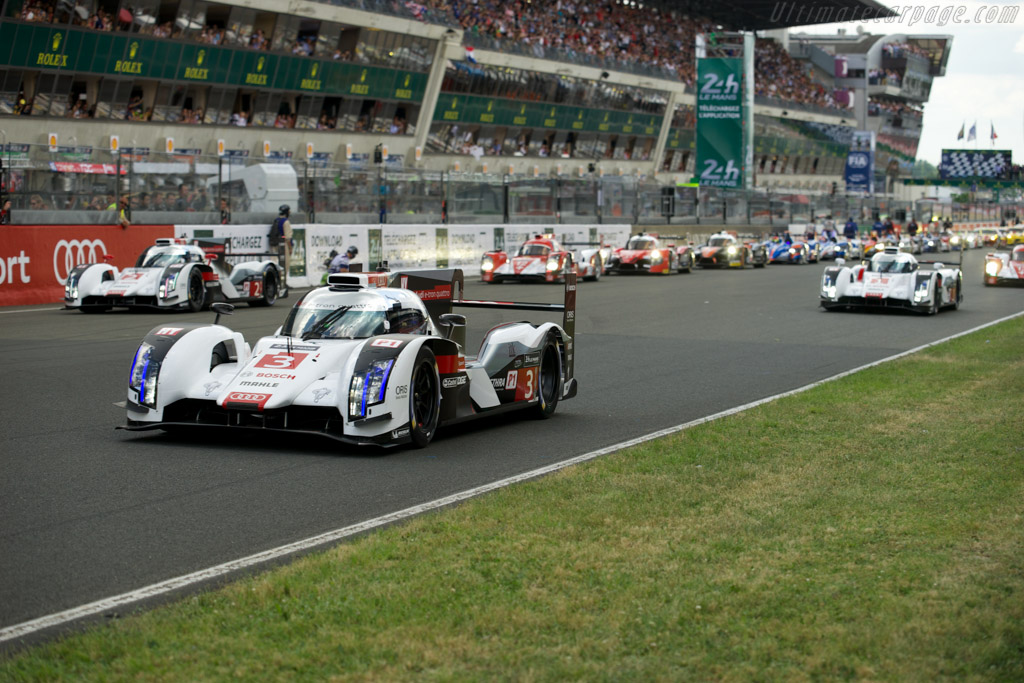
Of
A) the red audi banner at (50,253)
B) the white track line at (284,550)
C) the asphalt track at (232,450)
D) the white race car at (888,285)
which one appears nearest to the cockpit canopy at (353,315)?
the asphalt track at (232,450)

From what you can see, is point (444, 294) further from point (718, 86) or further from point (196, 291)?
point (718, 86)

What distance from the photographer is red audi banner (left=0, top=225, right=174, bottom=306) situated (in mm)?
20828

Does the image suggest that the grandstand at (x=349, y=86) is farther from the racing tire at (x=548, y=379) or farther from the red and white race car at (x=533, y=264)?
the racing tire at (x=548, y=379)

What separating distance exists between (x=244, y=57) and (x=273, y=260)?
23.1 m

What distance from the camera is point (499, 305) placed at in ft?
36.4

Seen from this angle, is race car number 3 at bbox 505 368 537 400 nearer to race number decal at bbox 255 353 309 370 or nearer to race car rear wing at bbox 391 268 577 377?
race car rear wing at bbox 391 268 577 377

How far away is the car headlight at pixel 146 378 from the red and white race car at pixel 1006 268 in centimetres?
2765

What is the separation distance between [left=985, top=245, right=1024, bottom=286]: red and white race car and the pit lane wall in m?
12.6

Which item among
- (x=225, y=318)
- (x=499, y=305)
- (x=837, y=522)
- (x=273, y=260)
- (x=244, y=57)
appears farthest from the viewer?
(x=244, y=57)

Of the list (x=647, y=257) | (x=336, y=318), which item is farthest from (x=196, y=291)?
(x=647, y=257)

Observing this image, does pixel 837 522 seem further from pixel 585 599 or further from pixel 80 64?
pixel 80 64

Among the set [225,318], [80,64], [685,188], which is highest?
[80,64]

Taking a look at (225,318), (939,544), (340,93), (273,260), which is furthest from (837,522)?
(340,93)

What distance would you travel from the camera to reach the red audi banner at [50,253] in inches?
820
